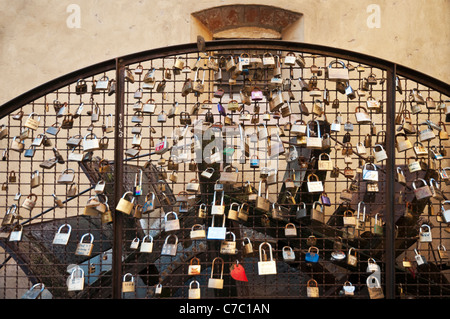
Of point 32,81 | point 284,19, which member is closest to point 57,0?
point 32,81

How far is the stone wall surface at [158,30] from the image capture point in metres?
5.33

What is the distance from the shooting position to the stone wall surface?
5328 millimetres

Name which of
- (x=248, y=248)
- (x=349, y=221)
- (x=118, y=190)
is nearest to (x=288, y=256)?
(x=248, y=248)

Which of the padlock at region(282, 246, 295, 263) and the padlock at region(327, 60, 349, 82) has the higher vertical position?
the padlock at region(327, 60, 349, 82)

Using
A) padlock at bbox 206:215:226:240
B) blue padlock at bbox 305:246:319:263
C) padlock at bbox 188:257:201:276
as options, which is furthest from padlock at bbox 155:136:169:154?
blue padlock at bbox 305:246:319:263

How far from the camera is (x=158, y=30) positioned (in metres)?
5.37

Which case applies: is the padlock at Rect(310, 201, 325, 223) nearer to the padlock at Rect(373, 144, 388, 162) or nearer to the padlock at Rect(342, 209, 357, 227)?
the padlock at Rect(342, 209, 357, 227)

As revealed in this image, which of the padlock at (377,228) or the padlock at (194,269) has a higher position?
the padlock at (377,228)

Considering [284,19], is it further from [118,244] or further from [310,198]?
[118,244]

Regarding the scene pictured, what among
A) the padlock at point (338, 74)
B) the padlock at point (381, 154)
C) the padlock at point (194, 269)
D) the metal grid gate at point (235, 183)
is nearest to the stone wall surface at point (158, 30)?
the metal grid gate at point (235, 183)

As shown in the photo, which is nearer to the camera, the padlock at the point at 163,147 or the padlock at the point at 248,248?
the padlock at the point at 248,248

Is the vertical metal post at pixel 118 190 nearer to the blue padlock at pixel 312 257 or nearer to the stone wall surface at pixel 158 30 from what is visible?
the blue padlock at pixel 312 257

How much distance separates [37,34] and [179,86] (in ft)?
5.46
